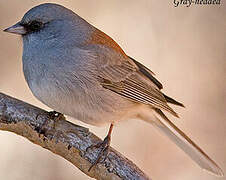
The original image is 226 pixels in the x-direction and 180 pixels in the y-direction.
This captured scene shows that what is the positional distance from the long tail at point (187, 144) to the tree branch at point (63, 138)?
0.49 meters

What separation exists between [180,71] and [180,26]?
0.34 metres

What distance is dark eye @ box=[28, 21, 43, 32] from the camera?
9.82 feet

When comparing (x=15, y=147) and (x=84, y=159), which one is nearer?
(x=84, y=159)

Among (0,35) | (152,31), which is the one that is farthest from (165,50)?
Answer: (0,35)

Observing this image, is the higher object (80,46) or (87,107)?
(80,46)

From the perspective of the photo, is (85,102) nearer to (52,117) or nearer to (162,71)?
(52,117)

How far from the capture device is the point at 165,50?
4.21 meters

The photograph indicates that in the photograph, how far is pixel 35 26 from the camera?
3.01 metres

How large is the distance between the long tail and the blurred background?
29.7 inches

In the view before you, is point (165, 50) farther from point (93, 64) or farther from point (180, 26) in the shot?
point (93, 64)

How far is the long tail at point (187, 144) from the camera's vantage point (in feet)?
10.8

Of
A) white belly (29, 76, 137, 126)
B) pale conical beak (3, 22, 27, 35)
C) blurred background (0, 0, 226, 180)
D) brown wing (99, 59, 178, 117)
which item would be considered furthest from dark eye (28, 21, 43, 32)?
blurred background (0, 0, 226, 180)

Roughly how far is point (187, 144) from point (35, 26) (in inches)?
44.2

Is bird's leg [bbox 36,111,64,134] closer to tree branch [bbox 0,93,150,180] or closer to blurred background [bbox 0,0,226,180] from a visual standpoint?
tree branch [bbox 0,93,150,180]
